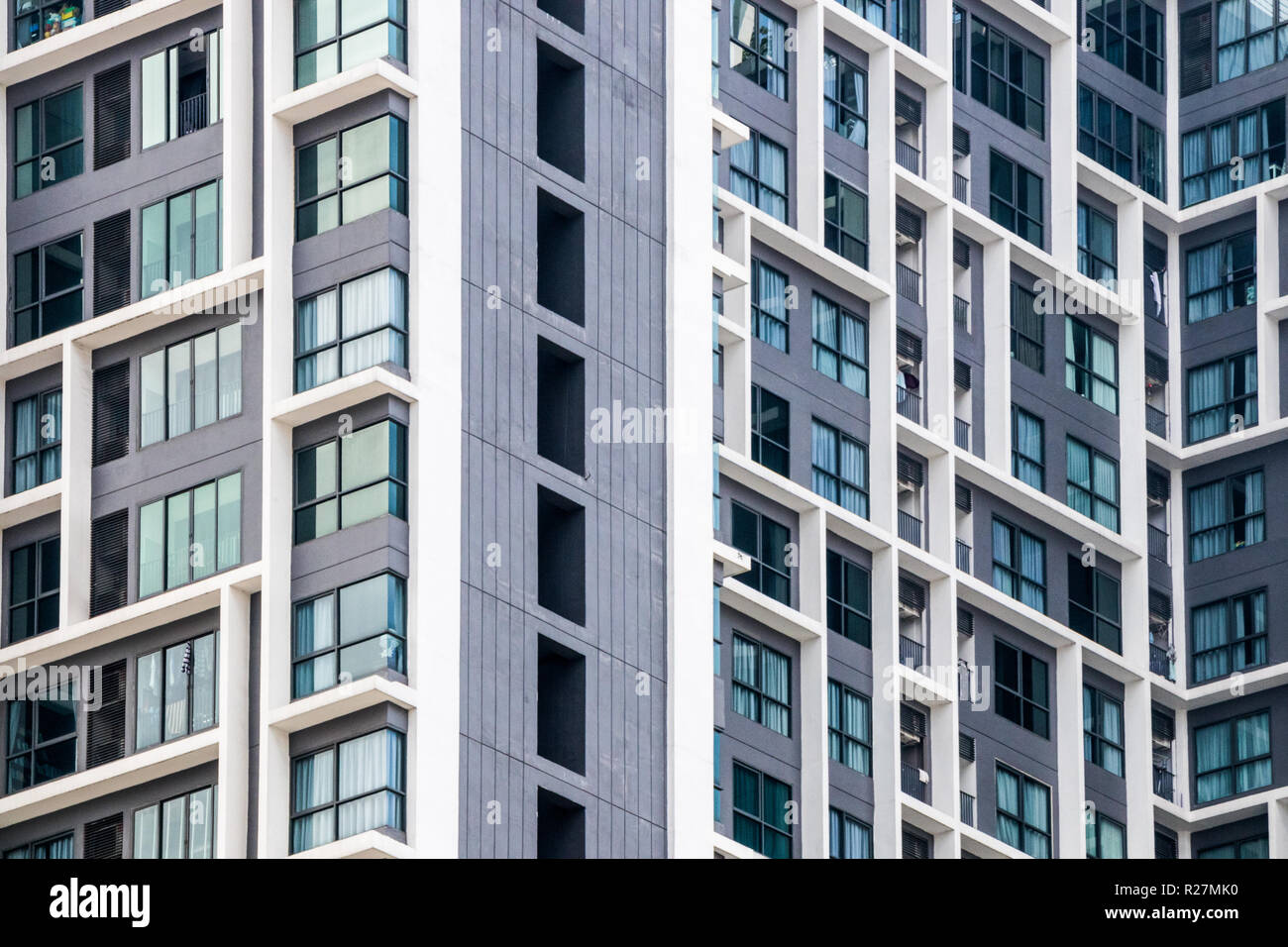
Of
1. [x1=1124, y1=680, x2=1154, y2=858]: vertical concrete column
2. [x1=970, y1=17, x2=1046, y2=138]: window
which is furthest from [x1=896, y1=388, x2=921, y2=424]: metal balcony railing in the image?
[x1=1124, y1=680, x2=1154, y2=858]: vertical concrete column

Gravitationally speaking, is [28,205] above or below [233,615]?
above

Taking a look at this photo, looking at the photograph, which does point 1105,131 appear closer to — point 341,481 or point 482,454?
point 482,454

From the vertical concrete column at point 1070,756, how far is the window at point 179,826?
30.2 meters

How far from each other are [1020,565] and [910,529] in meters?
4.57

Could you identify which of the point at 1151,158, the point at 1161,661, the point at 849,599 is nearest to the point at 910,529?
the point at 849,599

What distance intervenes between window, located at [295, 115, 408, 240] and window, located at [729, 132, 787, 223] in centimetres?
1863

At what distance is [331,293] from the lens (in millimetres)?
64812

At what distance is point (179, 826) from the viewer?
6322cm

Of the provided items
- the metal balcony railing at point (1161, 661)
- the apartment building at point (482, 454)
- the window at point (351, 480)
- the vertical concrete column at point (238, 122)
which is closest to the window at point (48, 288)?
the apartment building at point (482, 454)

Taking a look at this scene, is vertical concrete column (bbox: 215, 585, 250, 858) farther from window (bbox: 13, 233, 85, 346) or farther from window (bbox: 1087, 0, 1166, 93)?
window (bbox: 1087, 0, 1166, 93)

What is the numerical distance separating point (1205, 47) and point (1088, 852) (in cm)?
2548
